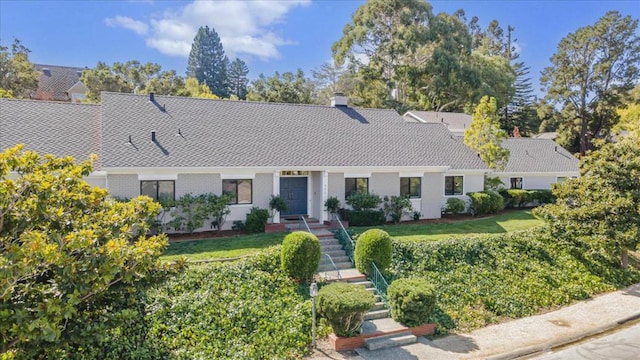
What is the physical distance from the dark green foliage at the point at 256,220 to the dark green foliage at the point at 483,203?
40.2 feet

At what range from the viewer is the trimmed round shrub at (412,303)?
1195 cm

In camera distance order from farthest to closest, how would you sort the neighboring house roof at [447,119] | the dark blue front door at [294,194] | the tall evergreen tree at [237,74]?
the tall evergreen tree at [237,74] → the neighboring house roof at [447,119] → the dark blue front door at [294,194]

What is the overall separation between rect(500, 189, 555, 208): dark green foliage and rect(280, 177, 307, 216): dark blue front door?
14.2 metres

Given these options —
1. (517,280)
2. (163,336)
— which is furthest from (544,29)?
(163,336)

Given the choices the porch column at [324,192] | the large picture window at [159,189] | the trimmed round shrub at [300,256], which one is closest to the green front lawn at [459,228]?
the porch column at [324,192]

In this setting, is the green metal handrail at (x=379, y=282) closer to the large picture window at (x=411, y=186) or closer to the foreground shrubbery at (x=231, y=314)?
the foreground shrubbery at (x=231, y=314)

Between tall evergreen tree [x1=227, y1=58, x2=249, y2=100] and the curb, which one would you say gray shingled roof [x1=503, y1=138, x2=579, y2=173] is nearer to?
the curb

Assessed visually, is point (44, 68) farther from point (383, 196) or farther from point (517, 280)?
point (517, 280)

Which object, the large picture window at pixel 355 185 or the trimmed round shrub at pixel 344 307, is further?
the large picture window at pixel 355 185

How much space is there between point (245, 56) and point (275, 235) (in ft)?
252

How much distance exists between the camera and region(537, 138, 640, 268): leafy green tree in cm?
1730

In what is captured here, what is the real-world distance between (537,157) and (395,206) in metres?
18.7

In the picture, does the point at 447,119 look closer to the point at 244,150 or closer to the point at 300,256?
the point at 244,150

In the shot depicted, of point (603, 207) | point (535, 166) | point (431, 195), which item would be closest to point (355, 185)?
point (431, 195)
